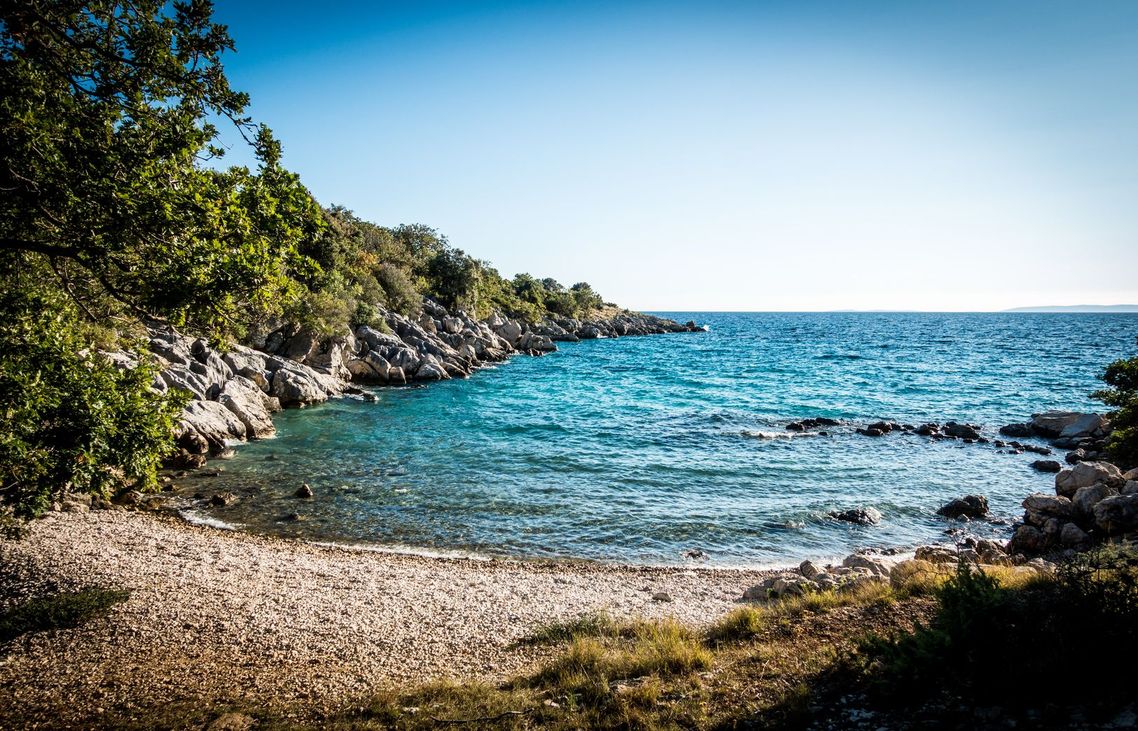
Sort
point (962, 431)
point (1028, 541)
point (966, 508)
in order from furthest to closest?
point (962, 431)
point (966, 508)
point (1028, 541)

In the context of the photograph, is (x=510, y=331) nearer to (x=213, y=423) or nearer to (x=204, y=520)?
(x=213, y=423)

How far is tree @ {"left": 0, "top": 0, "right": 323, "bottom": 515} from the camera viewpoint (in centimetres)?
763

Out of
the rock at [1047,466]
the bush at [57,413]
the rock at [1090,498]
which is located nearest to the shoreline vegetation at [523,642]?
the bush at [57,413]

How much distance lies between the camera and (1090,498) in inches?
679

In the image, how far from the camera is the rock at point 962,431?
33.3 meters

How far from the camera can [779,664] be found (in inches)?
330

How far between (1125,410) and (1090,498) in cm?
422

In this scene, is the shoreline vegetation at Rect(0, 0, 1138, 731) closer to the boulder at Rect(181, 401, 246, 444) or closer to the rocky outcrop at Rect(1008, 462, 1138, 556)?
the rocky outcrop at Rect(1008, 462, 1138, 556)

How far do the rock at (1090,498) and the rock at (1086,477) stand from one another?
5.95ft

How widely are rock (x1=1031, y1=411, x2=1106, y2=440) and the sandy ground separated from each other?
101 feet

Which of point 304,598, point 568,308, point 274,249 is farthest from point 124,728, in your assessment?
point 568,308

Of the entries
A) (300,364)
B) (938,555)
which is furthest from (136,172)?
(300,364)

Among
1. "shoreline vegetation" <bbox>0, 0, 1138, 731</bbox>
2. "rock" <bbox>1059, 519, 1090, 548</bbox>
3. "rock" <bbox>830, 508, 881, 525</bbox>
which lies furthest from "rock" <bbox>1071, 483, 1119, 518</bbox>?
"rock" <bbox>830, 508, 881, 525</bbox>

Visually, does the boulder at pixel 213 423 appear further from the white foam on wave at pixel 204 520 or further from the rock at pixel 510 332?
the rock at pixel 510 332
